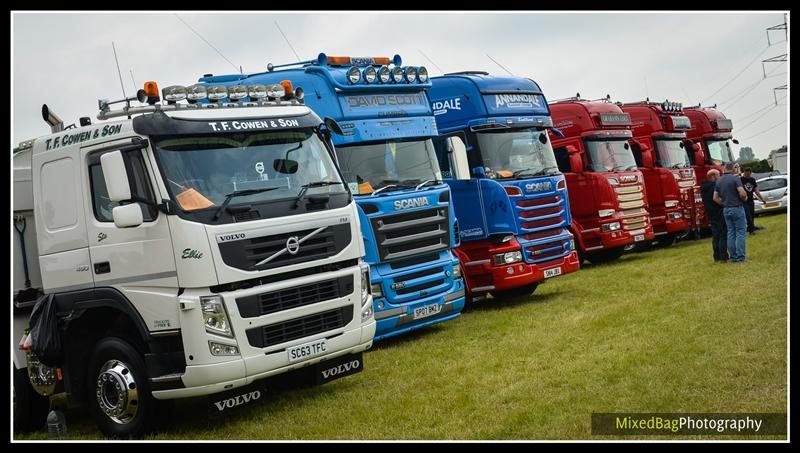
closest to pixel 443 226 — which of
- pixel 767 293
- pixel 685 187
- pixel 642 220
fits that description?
pixel 767 293

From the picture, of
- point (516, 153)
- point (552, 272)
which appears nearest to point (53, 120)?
point (516, 153)

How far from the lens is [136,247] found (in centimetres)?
800

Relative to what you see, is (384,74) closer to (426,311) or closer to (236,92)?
(426,311)

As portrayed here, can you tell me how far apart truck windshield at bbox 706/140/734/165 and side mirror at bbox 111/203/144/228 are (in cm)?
1958

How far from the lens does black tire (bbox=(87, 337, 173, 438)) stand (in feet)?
26.2

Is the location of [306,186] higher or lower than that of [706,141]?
lower

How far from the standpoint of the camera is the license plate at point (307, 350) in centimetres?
830

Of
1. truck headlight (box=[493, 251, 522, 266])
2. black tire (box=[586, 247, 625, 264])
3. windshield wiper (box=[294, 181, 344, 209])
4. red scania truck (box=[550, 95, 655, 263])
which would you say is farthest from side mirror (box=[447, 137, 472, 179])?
black tire (box=[586, 247, 625, 264])

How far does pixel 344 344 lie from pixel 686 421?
316cm

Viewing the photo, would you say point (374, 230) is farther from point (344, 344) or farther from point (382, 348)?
point (344, 344)

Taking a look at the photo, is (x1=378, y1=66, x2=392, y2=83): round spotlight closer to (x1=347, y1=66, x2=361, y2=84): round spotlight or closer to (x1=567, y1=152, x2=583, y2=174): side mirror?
(x1=347, y1=66, x2=361, y2=84): round spotlight

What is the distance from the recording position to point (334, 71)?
37.9 ft

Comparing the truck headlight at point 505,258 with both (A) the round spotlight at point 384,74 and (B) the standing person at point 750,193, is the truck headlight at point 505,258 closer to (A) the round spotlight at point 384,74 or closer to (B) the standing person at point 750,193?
(A) the round spotlight at point 384,74

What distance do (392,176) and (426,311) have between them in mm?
1781
